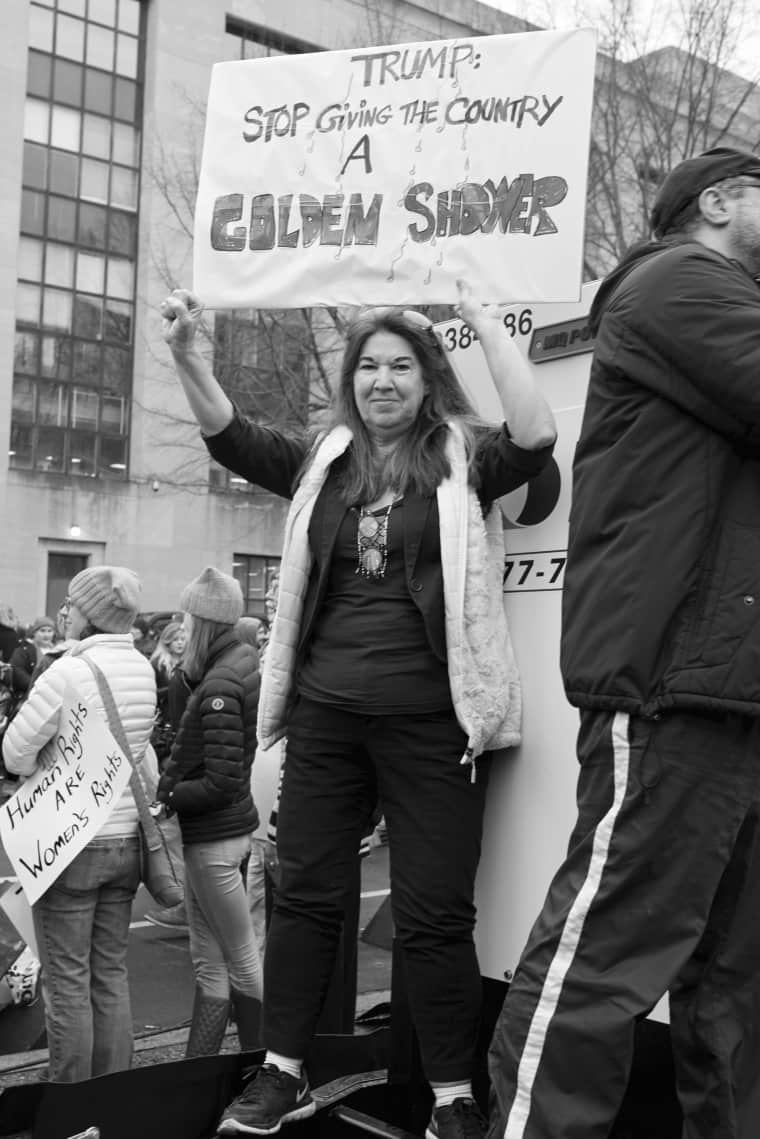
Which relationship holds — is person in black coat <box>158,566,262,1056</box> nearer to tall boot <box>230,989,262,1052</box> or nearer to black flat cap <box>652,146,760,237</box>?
tall boot <box>230,989,262,1052</box>

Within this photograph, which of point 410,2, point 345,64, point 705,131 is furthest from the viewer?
point 410,2

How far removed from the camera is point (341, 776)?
300 centimetres

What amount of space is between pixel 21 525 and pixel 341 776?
100ft

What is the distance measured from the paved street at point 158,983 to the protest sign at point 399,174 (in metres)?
2.94

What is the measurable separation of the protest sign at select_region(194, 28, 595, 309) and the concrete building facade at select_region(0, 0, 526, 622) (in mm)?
28026

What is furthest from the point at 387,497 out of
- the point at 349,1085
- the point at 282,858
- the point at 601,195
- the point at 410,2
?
the point at 410,2

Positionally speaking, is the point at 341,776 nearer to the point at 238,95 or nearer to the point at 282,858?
the point at 282,858

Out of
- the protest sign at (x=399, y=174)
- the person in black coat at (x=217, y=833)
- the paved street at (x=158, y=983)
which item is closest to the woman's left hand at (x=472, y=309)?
the protest sign at (x=399, y=174)

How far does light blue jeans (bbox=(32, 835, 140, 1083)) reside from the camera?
3.76 metres

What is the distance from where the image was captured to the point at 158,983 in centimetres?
609

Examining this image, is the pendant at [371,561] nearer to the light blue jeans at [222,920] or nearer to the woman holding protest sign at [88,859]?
the woman holding protest sign at [88,859]

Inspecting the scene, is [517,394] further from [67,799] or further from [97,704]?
[67,799]

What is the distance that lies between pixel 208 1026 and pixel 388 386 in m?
2.44

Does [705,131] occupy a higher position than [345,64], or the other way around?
[705,131]
